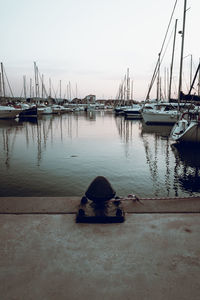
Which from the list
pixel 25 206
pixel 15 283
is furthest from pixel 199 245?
pixel 25 206

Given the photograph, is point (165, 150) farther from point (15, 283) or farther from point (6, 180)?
point (15, 283)

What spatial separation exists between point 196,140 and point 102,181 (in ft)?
38.1

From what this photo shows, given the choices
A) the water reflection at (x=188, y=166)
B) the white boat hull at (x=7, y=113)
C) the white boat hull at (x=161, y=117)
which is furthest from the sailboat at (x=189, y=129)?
the white boat hull at (x=7, y=113)

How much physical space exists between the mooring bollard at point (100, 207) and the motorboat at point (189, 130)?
34.9 feet

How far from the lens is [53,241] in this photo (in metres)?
3.01

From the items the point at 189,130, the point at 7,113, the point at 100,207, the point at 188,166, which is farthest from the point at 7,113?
the point at 100,207

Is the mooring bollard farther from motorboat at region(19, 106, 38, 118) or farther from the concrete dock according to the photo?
motorboat at region(19, 106, 38, 118)

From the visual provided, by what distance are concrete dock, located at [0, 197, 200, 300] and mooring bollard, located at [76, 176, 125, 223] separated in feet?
0.45

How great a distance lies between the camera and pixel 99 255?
106 inches

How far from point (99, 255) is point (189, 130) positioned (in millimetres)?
12417

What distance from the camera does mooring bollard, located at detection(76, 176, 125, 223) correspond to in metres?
3.53

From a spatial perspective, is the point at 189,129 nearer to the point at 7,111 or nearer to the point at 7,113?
the point at 7,111

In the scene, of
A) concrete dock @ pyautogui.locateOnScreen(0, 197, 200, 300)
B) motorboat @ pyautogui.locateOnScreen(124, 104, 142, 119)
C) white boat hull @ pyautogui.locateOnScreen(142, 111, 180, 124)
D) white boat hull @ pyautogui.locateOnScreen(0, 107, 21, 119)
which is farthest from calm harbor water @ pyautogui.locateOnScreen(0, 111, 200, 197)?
motorboat @ pyautogui.locateOnScreen(124, 104, 142, 119)

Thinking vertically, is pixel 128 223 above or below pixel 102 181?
below
